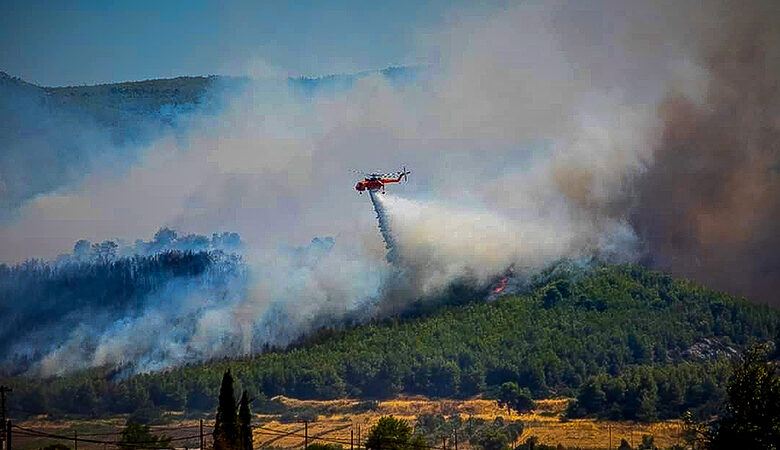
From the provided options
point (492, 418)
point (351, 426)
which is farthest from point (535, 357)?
point (351, 426)

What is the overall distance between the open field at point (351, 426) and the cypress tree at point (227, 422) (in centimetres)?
→ 1239

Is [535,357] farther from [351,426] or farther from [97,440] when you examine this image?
[97,440]

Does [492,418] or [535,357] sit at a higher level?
[535,357]

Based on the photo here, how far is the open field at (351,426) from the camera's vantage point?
93812mm

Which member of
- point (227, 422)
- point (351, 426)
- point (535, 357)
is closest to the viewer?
point (227, 422)

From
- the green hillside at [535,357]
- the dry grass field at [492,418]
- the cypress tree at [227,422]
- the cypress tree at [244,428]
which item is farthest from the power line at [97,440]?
the cypress tree at [244,428]

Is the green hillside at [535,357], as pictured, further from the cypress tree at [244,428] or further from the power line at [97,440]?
the cypress tree at [244,428]

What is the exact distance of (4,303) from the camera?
108m

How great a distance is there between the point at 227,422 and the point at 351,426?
95.7ft

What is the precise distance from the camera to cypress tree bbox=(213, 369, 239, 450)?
245 ft

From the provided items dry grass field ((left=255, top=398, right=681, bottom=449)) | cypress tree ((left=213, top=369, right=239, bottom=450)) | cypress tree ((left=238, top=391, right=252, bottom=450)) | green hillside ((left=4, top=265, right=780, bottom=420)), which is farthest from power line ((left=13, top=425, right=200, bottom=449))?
cypress tree ((left=238, top=391, right=252, bottom=450))

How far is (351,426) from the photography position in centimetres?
10350

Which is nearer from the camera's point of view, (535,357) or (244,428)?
(244,428)

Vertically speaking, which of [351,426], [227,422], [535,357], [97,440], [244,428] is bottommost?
[244,428]
